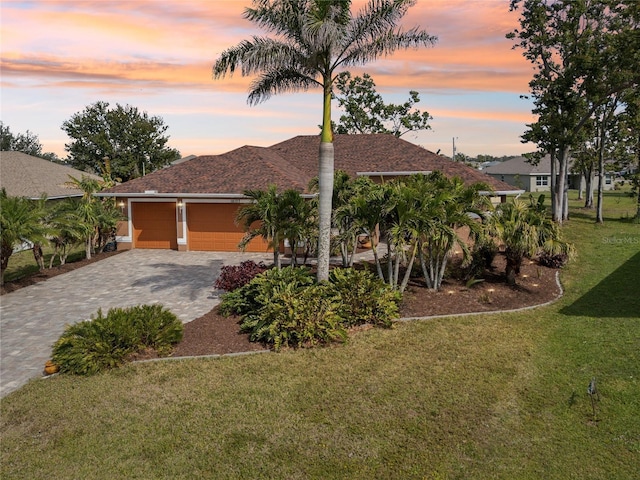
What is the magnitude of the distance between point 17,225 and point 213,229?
9764 mm

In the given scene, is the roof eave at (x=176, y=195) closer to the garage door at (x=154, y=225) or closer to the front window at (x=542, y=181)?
the garage door at (x=154, y=225)

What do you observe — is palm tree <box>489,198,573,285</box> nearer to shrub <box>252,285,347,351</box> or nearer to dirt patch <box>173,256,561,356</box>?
dirt patch <box>173,256,561,356</box>

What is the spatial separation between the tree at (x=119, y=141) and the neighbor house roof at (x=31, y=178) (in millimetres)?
14082

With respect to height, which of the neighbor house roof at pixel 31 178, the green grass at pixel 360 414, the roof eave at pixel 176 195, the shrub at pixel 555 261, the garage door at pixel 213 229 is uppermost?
the neighbor house roof at pixel 31 178

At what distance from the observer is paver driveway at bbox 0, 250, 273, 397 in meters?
11.4

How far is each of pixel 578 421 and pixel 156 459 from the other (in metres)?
6.94

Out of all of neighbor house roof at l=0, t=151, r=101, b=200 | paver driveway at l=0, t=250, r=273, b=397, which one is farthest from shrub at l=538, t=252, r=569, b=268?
neighbor house roof at l=0, t=151, r=101, b=200

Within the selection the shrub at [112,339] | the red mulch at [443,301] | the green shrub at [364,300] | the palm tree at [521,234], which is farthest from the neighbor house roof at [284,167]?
the shrub at [112,339]

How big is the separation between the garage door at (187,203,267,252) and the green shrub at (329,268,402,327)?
11.7 m

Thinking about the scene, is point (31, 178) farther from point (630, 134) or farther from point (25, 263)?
point (630, 134)

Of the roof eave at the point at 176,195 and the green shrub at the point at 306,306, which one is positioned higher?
the roof eave at the point at 176,195

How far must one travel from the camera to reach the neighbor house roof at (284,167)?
2445 cm

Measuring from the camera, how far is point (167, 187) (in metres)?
24.9

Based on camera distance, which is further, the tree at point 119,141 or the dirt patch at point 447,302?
the tree at point 119,141
